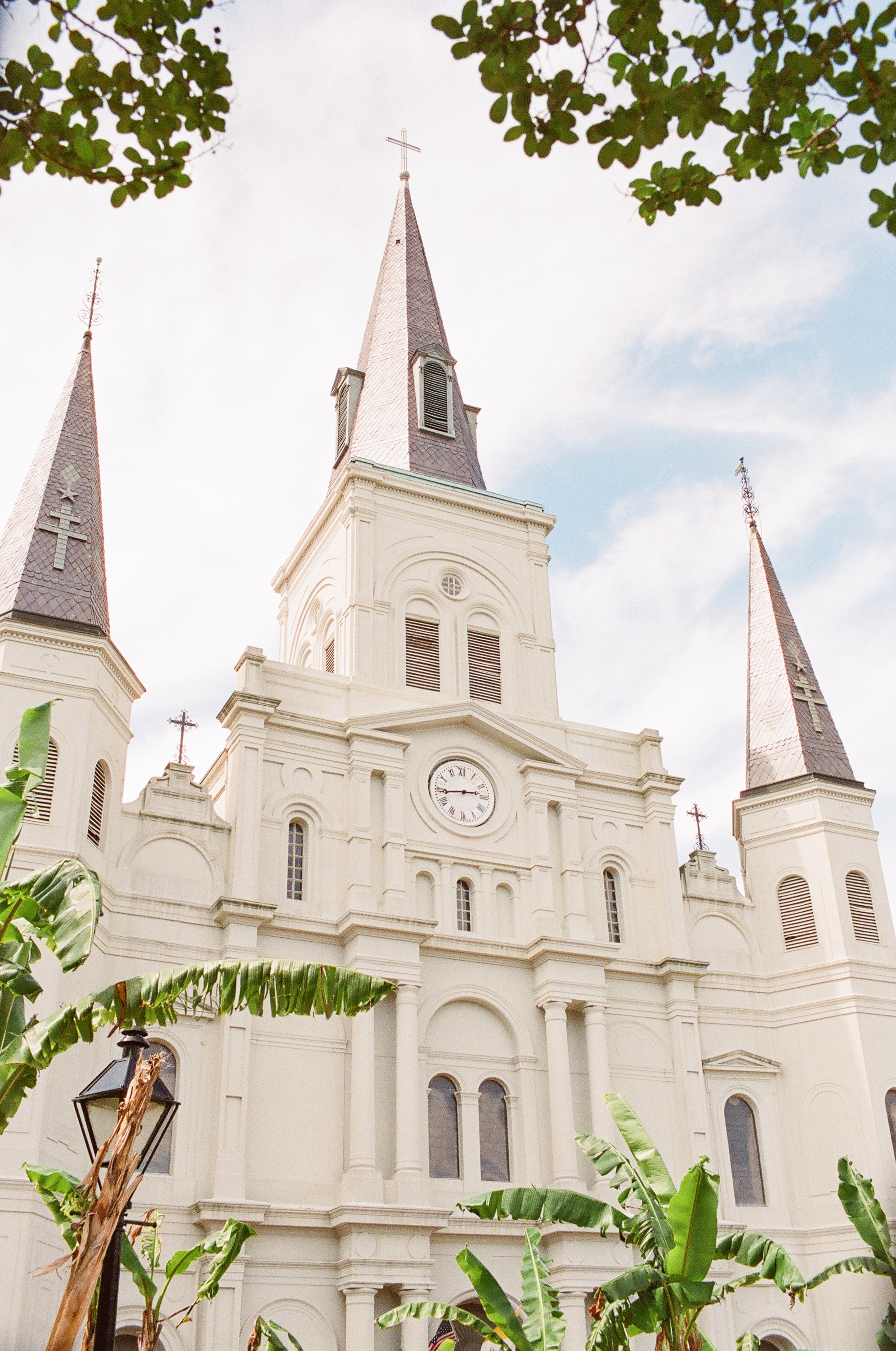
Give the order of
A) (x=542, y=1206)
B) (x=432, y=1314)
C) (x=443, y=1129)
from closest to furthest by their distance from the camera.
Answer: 1. (x=542, y=1206)
2. (x=432, y=1314)
3. (x=443, y=1129)

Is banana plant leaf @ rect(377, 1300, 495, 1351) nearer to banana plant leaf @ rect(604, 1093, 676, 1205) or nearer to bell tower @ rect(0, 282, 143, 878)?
banana plant leaf @ rect(604, 1093, 676, 1205)

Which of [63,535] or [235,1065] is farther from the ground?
[63,535]

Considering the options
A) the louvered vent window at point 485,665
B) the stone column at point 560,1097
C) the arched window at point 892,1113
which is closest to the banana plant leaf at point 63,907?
the stone column at point 560,1097

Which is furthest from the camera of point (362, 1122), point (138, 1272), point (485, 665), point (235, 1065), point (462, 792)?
point (485, 665)

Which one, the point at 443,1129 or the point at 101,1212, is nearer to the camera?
the point at 101,1212

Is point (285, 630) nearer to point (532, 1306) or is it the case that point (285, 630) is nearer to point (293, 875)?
point (293, 875)

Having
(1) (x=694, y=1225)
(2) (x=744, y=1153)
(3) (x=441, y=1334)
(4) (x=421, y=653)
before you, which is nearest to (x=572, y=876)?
(4) (x=421, y=653)

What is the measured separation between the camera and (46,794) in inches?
855

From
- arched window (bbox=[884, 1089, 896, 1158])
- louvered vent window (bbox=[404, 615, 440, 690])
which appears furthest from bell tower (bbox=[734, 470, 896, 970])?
louvered vent window (bbox=[404, 615, 440, 690])

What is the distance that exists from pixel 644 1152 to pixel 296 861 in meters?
11.1

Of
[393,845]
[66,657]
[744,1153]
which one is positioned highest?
[66,657]

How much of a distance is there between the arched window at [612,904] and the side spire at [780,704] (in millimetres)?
4725

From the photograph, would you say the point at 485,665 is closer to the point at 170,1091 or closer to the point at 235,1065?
the point at 235,1065

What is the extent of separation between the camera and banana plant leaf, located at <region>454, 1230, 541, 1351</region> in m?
13.7
